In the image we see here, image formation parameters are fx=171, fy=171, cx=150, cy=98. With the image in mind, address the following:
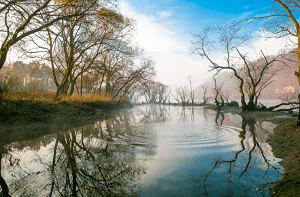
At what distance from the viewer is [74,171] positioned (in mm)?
3414

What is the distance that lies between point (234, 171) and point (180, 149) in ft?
6.32

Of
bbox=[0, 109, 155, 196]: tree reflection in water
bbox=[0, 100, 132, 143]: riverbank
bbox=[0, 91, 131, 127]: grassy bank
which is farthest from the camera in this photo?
bbox=[0, 91, 131, 127]: grassy bank

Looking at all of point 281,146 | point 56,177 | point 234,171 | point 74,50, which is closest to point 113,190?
point 56,177

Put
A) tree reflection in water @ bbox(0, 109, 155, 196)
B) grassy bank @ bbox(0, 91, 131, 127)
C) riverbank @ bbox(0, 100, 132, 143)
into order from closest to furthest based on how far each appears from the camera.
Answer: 1. tree reflection in water @ bbox(0, 109, 155, 196)
2. riverbank @ bbox(0, 100, 132, 143)
3. grassy bank @ bbox(0, 91, 131, 127)

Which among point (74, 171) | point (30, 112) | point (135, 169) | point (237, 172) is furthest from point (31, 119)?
point (237, 172)

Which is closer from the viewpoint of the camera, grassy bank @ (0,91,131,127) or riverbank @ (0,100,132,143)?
riverbank @ (0,100,132,143)

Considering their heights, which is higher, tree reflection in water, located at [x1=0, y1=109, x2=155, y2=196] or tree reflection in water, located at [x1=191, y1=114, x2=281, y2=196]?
tree reflection in water, located at [x1=0, y1=109, x2=155, y2=196]


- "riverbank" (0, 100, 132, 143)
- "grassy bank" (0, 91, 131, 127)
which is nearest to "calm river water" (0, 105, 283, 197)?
"riverbank" (0, 100, 132, 143)

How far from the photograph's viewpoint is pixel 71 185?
287 centimetres

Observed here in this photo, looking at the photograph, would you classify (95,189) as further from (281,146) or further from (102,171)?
(281,146)

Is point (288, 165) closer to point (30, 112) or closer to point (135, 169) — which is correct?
point (135, 169)

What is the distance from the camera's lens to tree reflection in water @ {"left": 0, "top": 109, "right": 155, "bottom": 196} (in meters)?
2.72

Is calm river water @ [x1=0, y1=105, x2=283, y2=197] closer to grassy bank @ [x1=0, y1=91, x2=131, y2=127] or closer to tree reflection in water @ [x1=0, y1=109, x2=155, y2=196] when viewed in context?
tree reflection in water @ [x1=0, y1=109, x2=155, y2=196]

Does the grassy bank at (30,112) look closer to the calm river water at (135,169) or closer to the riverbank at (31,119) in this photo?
the riverbank at (31,119)
